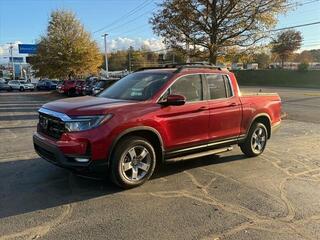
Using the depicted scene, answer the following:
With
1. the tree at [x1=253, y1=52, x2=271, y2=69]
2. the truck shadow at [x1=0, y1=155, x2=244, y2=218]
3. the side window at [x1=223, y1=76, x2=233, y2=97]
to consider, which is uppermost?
the tree at [x1=253, y1=52, x2=271, y2=69]

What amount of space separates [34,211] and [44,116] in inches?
70.1

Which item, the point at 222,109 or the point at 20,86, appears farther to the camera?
the point at 20,86

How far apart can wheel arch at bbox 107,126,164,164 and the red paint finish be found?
0.10 ft

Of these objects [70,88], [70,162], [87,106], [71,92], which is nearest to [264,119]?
[87,106]

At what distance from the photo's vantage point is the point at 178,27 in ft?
61.6

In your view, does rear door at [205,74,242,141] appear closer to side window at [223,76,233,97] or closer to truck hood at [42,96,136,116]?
side window at [223,76,233,97]

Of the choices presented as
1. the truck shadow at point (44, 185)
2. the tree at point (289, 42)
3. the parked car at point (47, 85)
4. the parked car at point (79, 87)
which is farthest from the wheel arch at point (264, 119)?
the tree at point (289, 42)

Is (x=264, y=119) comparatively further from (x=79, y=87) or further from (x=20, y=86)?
(x=20, y=86)

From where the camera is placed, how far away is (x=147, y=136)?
20.1ft

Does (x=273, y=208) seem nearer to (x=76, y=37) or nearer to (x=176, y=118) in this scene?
(x=176, y=118)

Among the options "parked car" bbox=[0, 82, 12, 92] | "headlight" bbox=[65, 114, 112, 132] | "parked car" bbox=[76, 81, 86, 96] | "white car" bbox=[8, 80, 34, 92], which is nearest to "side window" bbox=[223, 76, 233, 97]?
"headlight" bbox=[65, 114, 112, 132]

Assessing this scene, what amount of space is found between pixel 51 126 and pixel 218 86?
121 inches

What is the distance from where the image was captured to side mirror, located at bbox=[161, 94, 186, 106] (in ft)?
20.0

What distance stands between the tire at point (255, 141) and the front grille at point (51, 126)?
3.70 m
